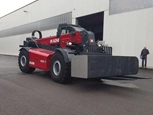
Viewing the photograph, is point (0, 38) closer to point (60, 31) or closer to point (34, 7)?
point (34, 7)

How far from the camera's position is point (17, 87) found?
22.8 feet

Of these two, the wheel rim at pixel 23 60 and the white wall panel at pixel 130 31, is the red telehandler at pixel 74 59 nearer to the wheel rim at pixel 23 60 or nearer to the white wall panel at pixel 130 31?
the wheel rim at pixel 23 60

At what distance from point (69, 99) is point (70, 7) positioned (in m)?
19.6

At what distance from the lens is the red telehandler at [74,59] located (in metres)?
6.55

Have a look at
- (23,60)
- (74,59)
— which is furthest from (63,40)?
(23,60)

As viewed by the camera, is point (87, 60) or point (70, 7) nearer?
point (87, 60)

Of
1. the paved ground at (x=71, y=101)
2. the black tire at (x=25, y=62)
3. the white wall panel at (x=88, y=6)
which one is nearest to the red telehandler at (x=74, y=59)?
the black tire at (x=25, y=62)

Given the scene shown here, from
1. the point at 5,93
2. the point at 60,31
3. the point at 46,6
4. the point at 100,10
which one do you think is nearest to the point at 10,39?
the point at 46,6

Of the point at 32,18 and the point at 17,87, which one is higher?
the point at 32,18

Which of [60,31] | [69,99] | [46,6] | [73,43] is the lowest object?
[69,99]

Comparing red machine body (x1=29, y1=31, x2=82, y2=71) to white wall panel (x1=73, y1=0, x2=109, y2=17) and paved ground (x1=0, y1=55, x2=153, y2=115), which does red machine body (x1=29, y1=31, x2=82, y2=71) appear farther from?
white wall panel (x1=73, y1=0, x2=109, y2=17)

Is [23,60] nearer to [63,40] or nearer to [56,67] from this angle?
[63,40]

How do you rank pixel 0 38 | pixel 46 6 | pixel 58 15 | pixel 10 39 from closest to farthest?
pixel 58 15 < pixel 46 6 < pixel 10 39 < pixel 0 38

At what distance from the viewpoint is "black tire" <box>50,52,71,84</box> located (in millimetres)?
7387
